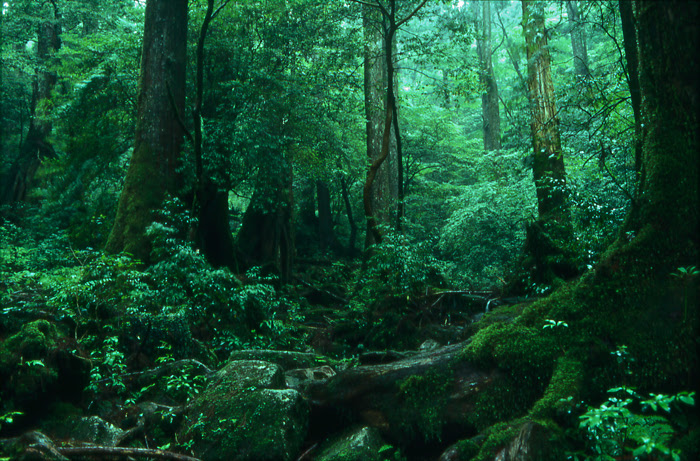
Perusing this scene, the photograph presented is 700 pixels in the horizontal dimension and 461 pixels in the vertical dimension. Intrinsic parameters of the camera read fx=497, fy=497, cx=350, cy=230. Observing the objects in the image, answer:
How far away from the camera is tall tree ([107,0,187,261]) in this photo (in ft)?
28.3

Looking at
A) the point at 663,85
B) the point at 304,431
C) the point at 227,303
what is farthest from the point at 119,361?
the point at 663,85

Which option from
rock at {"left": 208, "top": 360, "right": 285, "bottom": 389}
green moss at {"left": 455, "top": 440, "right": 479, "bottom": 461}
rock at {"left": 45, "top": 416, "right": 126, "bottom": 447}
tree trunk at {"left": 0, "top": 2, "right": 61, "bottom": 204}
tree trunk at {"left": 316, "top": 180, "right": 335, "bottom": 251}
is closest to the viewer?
green moss at {"left": 455, "top": 440, "right": 479, "bottom": 461}

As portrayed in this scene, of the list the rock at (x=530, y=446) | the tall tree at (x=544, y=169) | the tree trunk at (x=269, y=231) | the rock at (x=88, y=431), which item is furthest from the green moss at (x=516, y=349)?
the tree trunk at (x=269, y=231)

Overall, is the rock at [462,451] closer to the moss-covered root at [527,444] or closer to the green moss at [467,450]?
the green moss at [467,450]

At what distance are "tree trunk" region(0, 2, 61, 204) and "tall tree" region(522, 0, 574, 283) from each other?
54.6ft

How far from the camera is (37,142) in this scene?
18562 mm

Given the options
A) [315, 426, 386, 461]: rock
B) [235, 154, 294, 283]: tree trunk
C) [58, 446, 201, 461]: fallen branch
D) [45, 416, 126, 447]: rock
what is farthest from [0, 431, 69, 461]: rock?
[235, 154, 294, 283]: tree trunk

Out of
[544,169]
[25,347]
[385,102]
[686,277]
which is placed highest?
[385,102]

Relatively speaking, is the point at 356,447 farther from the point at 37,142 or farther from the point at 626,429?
the point at 37,142

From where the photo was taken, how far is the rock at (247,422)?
3.64 metres

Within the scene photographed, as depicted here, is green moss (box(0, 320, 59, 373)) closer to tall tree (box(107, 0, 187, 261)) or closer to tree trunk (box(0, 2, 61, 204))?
tall tree (box(107, 0, 187, 261))

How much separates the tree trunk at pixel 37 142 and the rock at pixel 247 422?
1753cm

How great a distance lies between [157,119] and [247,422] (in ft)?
22.6

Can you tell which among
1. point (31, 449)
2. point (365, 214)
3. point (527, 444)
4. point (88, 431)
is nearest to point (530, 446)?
point (527, 444)
